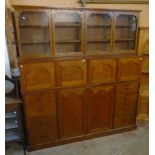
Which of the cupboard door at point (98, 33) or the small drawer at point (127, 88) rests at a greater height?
the cupboard door at point (98, 33)

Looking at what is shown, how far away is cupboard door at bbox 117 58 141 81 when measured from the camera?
2.52m

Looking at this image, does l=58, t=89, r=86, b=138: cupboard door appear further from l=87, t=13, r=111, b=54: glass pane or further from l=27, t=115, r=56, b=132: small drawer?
l=87, t=13, r=111, b=54: glass pane

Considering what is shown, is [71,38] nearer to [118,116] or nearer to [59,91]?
[59,91]

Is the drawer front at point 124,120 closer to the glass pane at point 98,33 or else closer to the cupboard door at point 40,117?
the cupboard door at point 40,117

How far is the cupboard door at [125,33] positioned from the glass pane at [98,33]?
0.41 ft

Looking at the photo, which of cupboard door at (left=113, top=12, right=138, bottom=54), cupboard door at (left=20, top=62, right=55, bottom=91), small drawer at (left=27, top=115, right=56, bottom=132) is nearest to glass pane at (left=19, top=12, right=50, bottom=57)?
cupboard door at (left=20, top=62, right=55, bottom=91)

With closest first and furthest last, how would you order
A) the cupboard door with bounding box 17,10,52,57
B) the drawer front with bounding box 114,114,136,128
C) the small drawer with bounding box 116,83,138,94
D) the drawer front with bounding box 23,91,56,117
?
1. the cupboard door with bounding box 17,10,52,57
2. the drawer front with bounding box 23,91,56,117
3. the small drawer with bounding box 116,83,138,94
4. the drawer front with bounding box 114,114,136,128

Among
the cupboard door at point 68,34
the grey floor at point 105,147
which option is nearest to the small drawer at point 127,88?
the grey floor at point 105,147

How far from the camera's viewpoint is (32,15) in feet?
6.98

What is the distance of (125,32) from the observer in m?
2.58

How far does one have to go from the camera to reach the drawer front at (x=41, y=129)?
231cm

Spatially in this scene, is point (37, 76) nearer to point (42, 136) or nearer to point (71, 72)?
point (71, 72)

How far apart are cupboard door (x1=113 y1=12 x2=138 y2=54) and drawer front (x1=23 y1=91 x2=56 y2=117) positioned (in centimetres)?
110
